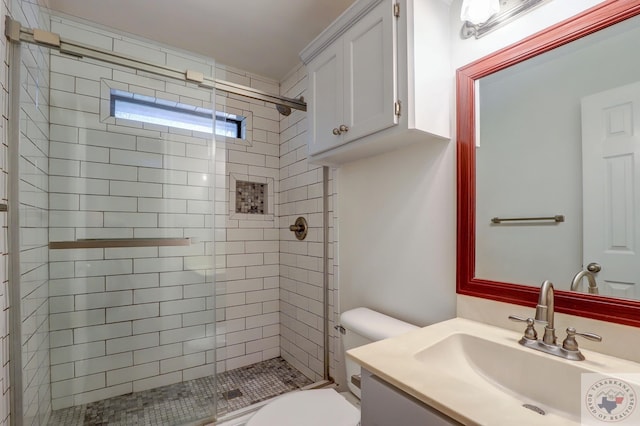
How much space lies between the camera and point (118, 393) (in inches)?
70.5

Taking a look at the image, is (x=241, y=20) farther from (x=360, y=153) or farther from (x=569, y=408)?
(x=569, y=408)

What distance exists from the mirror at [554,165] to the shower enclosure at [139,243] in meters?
1.03

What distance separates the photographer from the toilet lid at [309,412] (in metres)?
1.18

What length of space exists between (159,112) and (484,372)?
2.18 metres

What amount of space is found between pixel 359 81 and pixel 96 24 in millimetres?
1651

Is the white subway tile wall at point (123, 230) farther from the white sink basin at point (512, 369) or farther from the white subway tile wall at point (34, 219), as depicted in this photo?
the white sink basin at point (512, 369)

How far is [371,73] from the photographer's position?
1234 mm

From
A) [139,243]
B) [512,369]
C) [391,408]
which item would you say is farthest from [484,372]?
[139,243]

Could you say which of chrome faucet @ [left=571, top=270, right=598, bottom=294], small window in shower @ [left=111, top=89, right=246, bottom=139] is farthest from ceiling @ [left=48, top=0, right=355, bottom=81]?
chrome faucet @ [left=571, top=270, right=598, bottom=294]

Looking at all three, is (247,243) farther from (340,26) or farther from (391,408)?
(391,408)

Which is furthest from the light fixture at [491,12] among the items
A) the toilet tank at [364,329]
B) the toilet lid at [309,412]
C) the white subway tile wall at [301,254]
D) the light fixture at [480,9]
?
the toilet lid at [309,412]

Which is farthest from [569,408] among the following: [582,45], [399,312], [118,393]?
[118,393]

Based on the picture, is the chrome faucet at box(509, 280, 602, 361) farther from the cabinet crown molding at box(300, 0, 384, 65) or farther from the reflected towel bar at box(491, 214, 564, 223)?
the cabinet crown molding at box(300, 0, 384, 65)

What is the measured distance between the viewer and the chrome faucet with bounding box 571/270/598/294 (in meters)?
0.85
